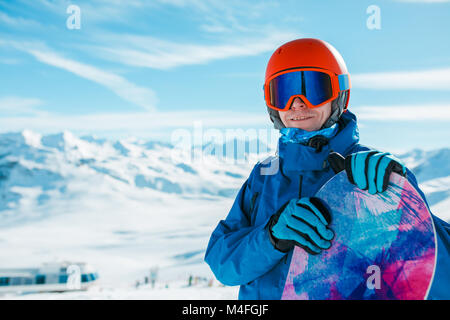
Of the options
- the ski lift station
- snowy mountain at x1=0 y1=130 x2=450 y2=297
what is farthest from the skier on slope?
the ski lift station

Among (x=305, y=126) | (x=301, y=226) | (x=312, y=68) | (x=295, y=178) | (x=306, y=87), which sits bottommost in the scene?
(x=301, y=226)

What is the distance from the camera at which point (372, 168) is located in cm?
177

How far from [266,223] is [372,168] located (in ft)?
1.86

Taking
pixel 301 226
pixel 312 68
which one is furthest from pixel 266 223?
pixel 312 68

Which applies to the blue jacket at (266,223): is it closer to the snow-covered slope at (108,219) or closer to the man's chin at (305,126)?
the man's chin at (305,126)

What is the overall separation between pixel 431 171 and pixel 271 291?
572 feet

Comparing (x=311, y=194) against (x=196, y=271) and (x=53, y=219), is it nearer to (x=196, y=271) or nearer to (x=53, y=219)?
(x=196, y=271)

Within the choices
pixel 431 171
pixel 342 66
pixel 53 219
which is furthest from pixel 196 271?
pixel 431 171

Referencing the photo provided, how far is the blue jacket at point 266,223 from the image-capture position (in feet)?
6.19

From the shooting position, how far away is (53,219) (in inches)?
4525

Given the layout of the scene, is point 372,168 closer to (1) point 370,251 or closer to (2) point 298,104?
(1) point 370,251

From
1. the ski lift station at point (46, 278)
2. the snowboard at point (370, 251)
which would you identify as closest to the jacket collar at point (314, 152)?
the snowboard at point (370, 251)

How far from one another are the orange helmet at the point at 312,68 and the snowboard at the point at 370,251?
1.80 feet

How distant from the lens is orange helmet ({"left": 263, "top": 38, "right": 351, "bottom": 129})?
7.51ft
